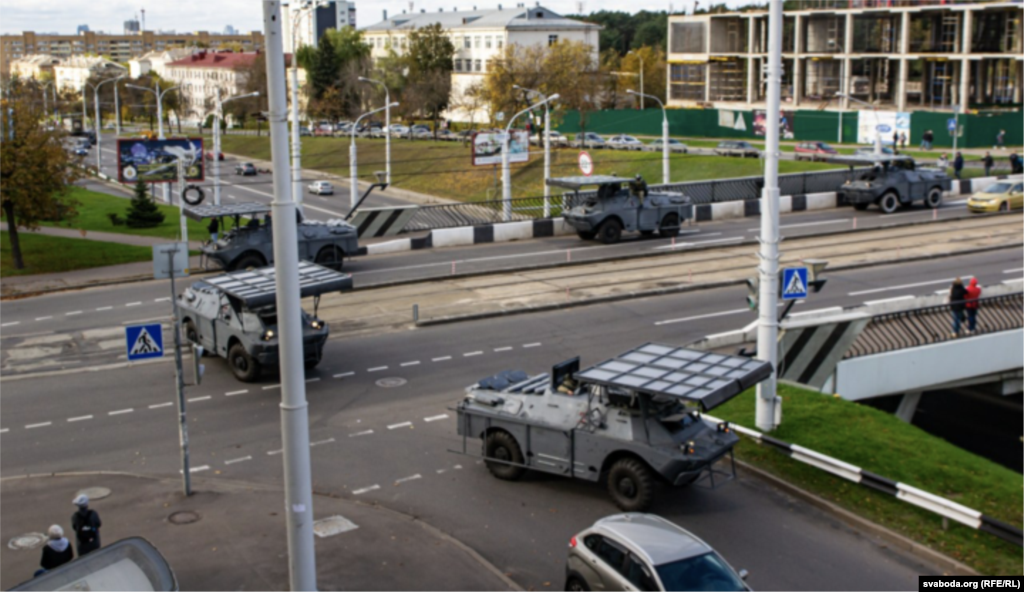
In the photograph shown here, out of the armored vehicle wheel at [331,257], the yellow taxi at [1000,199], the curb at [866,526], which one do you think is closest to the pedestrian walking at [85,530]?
the curb at [866,526]

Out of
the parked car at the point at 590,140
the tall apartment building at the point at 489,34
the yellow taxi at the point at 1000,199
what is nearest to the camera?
the yellow taxi at the point at 1000,199

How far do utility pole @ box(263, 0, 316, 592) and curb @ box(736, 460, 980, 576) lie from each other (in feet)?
24.4

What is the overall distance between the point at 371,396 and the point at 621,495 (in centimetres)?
688

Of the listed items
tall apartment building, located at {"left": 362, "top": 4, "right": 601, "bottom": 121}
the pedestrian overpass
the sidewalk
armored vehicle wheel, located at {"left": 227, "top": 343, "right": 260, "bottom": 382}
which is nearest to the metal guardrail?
the pedestrian overpass

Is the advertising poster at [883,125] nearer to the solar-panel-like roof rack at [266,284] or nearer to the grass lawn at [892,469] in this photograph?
the grass lawn at [892,469]

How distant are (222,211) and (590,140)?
55.2 meters

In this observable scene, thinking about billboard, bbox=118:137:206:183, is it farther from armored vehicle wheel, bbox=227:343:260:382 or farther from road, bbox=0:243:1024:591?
armored vehicle wheel, bbox=227:343:260:382

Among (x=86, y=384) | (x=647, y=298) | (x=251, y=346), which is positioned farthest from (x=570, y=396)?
(x=647, y=298)

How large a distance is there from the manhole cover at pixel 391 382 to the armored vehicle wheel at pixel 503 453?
16.7 ft

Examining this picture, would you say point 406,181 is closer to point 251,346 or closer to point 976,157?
point 976,157

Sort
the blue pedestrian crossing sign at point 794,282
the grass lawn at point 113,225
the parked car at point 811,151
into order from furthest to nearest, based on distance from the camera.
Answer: the parked car at point 811,151
the grass lawn at point 113,225
the blue pedestrian crossing sign at point 794,282

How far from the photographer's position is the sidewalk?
12.0 metres

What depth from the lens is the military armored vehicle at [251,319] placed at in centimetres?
→ 1959

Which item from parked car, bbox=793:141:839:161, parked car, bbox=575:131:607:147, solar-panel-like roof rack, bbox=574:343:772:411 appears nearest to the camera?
solar-panel-like roof rack, bbox=574:343:772:411
